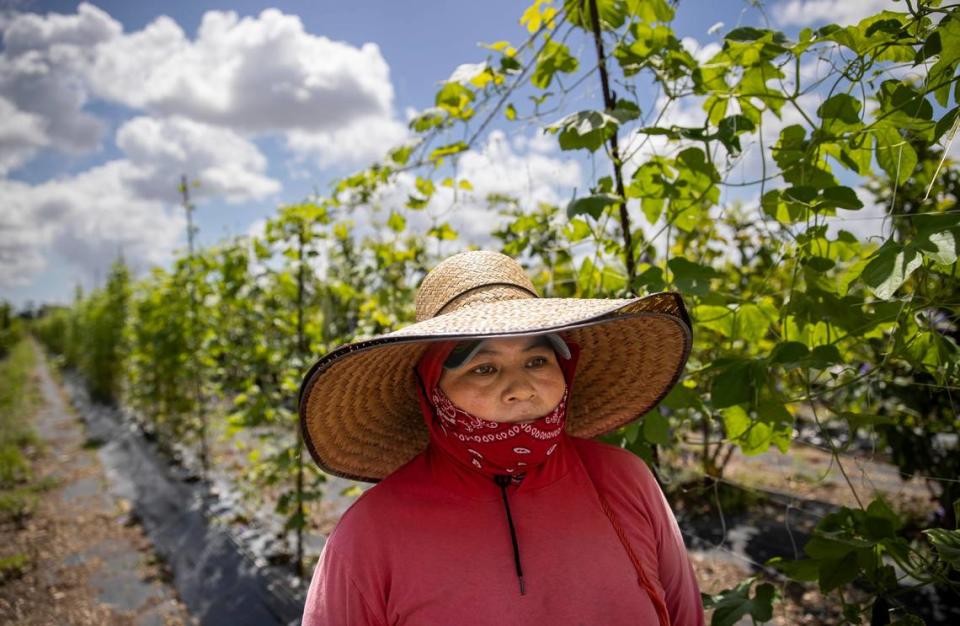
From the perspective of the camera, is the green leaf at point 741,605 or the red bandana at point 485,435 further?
the green leaf at point 741,605

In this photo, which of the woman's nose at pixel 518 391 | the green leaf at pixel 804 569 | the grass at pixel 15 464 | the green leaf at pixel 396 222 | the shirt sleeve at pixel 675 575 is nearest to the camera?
the woman's nose at pixel 518 391

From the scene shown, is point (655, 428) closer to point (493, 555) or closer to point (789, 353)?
point (789, 353)

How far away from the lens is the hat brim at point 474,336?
1032mm

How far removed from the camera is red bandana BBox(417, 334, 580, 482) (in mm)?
1100

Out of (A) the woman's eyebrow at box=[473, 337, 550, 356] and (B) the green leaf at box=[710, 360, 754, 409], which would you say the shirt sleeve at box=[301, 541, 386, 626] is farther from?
(B) the green leaf at box=[710, 360, 754, 409]

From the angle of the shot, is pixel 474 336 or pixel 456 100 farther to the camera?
pixel 456 100

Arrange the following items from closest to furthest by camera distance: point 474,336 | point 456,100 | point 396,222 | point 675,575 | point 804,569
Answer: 1. point 474,336
2. point 675,575
3. point 804,569
4. point 456,100
5. point 396,222

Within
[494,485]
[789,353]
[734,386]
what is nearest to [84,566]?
[494,485]

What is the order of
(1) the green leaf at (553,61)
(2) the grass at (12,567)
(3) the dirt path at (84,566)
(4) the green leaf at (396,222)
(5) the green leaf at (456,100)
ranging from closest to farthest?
(1) the green leaf at (553,61), (5) the green leaf at (456,100), (4) the green leaf at (396,222), (3) the dirt path at (84,566), (2) the grass at (12,567)

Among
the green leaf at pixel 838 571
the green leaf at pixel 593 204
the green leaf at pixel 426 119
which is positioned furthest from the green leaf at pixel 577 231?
the green leaf at pixel 838 571

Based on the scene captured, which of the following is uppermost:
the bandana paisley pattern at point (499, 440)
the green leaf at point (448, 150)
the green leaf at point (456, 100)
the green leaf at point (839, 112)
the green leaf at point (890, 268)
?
the green leaf at point (456, 100)

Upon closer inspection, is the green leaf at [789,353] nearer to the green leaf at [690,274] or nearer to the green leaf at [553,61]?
the green leaf at [690,274]

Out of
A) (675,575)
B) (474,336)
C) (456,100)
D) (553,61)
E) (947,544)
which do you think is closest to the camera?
(474,336)

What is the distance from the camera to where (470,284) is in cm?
124
